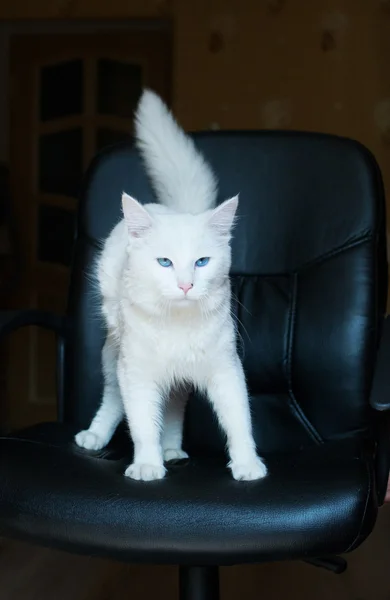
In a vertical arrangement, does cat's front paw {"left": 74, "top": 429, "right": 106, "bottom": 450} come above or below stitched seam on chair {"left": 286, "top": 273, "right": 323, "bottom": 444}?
below

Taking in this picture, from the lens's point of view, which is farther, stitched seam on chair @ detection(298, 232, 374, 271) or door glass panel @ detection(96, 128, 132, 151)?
door glass panel @ detection(96, 128, 132, 151)

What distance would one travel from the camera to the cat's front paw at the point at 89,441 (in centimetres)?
114

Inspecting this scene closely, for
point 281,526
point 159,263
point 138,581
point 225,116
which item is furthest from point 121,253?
point 225,116

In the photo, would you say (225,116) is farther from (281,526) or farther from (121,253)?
(281,526)

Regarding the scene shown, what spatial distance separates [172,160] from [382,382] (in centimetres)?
58

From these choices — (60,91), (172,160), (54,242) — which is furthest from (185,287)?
(60,91)

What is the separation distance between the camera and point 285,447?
1.26 metres

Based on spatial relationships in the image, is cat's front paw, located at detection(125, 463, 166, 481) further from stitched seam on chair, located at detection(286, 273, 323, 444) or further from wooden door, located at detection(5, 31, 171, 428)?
wooden door, located at detection(5, 31, 171, 428)

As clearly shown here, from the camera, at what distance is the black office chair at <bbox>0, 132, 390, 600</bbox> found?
84cm

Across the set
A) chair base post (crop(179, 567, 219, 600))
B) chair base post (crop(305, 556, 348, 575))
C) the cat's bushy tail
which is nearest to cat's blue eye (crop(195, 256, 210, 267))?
the cat's bushy tail

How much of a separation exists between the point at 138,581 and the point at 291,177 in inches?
38.4

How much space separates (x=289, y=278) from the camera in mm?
1336

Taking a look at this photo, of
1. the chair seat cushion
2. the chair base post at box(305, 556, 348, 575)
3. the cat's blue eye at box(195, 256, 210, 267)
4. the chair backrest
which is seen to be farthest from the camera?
the chair base post at box(305, 556, 348, 575)

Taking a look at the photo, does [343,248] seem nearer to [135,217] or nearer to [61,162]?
[135,217]
